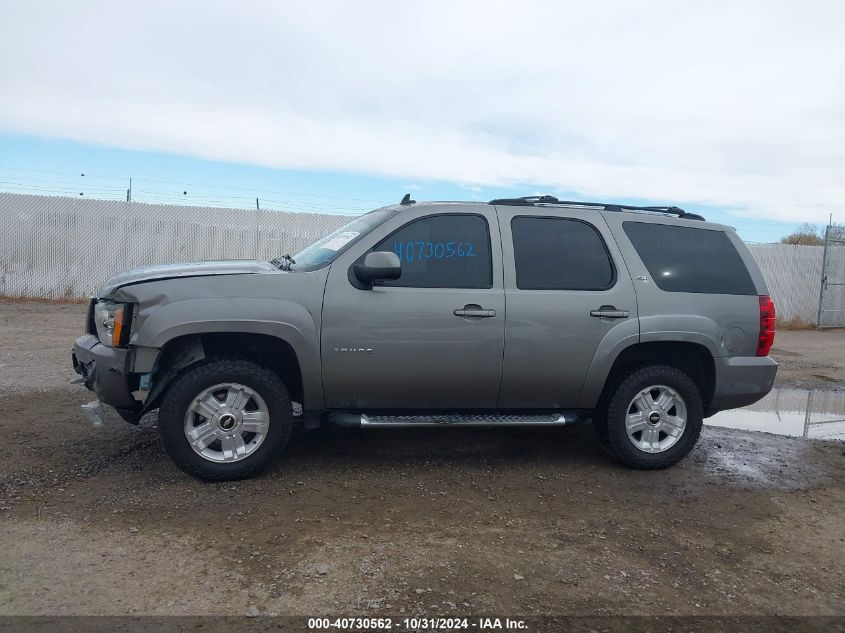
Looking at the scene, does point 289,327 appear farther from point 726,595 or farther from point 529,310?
point 726,595

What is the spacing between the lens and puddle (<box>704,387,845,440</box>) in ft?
21.5

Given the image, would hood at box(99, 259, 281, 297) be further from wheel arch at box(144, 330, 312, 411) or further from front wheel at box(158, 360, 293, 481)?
front wheel at box(158, 360, 293, 481)

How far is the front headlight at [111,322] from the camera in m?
4.19

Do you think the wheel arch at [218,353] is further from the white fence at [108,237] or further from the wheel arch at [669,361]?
the white fence at [108,237]

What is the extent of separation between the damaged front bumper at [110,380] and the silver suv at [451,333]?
0.01 meters

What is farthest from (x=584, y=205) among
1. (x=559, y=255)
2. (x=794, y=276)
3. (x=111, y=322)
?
(x=794, y=276)

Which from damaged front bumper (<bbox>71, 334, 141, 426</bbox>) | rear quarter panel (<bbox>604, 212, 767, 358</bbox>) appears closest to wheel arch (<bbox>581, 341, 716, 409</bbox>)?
rear quarter panel (<bbox>604, 212, 767, 358</bbox>)

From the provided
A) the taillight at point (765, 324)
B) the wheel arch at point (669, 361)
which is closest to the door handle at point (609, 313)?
the wheel arch at point (669, 361)

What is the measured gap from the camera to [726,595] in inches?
128

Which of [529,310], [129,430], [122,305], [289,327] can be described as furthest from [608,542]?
[129,430]

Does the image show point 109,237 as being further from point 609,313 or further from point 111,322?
point 609,313

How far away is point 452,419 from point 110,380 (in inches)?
88.3

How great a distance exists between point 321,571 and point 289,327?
162 cm

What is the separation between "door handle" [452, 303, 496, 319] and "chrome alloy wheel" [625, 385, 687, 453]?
4.39 ft
